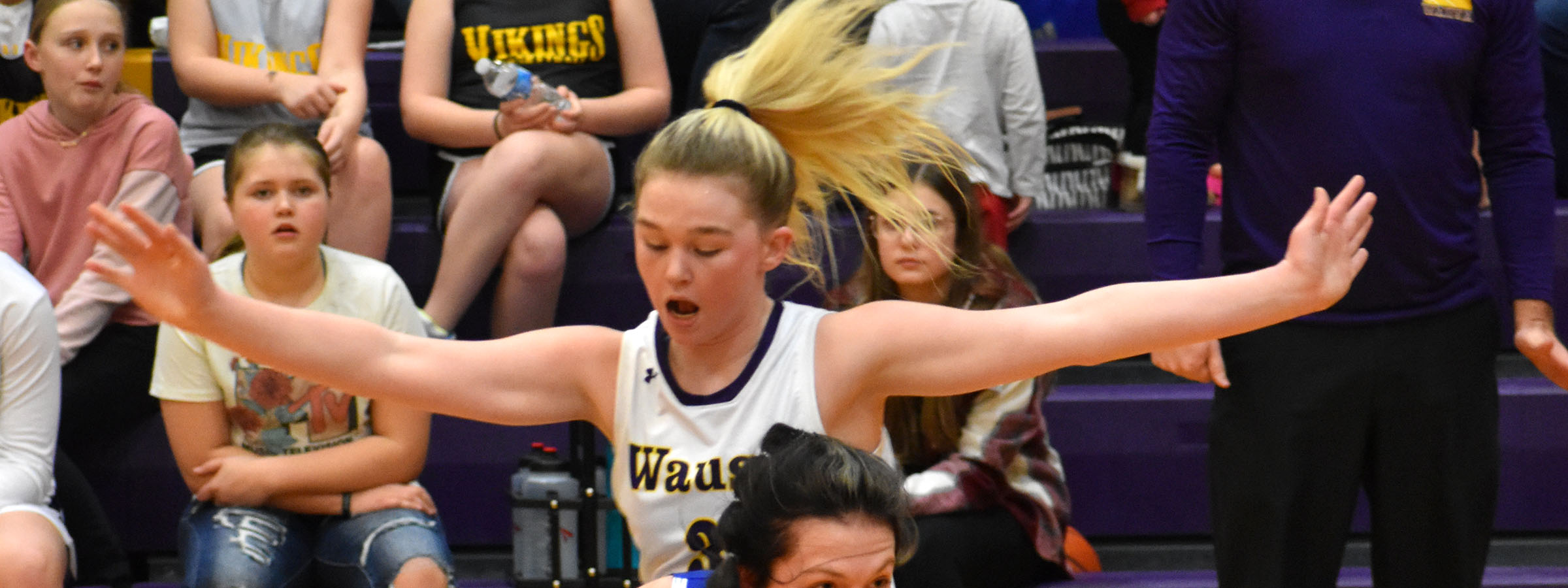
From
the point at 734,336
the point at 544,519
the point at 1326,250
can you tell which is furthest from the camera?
the point at 544,519

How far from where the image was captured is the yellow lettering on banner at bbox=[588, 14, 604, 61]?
3664mm

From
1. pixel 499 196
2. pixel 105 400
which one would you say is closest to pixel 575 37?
pixel 499 196


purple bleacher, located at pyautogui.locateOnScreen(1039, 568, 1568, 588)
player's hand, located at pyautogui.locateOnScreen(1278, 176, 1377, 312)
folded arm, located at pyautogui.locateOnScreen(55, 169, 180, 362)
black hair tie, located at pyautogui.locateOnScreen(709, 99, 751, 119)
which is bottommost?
purple bleacher, located at pyautogui.locateOnScreen(1039, 568, 1568, 588)

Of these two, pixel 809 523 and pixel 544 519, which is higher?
pixel 809 523

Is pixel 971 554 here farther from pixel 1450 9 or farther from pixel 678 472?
pixel 1450 9

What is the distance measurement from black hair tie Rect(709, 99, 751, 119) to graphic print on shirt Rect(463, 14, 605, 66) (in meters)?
1.69

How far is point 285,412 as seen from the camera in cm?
301

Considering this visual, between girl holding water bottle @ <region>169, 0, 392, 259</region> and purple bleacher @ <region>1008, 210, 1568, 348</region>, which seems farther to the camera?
purple bleacher @ <region>1008, 210, 1568, 348</region>

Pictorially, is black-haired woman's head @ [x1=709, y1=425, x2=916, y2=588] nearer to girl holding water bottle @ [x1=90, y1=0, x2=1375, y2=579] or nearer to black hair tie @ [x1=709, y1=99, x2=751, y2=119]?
girl holding water bottle @ [x1=90, y1=0, x2=1375, y2=579]

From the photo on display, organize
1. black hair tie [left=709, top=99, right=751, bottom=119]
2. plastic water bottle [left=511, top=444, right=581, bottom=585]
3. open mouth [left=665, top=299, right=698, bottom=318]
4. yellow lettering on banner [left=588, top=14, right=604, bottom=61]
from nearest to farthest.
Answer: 1. open mouth [left=665, top=299, right=698, bottom=318]
2. black hair tie [left=709, top=99, right=751, bottom=119]
3. plastic water bottle [left=511, top=444, right=581, bottom=585]
4. yellow lettering on banner [left=588, top=14, right=604, bottom=61]

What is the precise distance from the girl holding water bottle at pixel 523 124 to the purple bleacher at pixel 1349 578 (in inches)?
56.1

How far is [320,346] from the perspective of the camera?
178 cm

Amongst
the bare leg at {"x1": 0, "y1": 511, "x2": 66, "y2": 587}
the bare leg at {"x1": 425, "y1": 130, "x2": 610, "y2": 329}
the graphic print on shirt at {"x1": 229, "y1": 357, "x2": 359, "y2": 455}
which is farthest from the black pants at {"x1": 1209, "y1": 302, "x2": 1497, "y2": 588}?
the bare leg at {"x1": 0, "y1": 511, "x2": 66, "y2": 587}

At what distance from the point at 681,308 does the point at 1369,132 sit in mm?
1259
